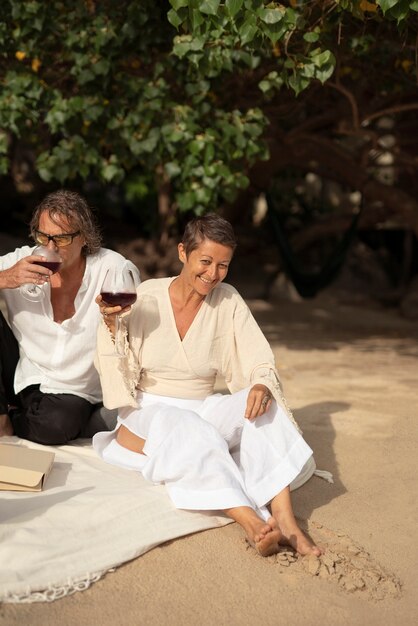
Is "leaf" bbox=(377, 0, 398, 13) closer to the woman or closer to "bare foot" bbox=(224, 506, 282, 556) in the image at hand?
the woman

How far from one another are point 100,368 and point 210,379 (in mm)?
518

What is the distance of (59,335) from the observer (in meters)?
4.25

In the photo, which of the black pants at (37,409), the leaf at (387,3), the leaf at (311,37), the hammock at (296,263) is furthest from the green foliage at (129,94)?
the hammock at (296,263)

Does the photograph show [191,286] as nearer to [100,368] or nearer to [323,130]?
[100,368]

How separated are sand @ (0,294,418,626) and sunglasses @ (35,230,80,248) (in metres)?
1.43

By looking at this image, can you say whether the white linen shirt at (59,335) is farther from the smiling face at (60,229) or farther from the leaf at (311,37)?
→ the leaf at (311,37)

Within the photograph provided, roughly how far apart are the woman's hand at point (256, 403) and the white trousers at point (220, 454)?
0.08m

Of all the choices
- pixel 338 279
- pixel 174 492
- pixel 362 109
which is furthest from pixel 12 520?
pixel 338 279

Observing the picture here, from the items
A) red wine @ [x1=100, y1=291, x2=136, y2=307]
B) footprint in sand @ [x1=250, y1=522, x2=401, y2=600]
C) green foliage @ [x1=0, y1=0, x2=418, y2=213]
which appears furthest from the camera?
green foliage @ [x1=0, y1=0, x2=418, y2=213]

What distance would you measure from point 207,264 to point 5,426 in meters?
1.36

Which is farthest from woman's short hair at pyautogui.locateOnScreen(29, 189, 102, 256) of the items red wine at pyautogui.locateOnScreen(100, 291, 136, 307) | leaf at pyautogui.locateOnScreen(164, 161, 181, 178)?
leaf at pyautogui.locateOnScreen(164, 161, 181, 178)

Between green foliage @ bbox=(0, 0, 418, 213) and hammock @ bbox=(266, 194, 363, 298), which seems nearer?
green foliage @ bbox=(0, 0, 418, 213)

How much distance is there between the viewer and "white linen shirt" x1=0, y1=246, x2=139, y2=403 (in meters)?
4.22

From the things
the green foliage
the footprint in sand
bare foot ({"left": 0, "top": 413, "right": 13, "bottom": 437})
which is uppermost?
the green foliage
